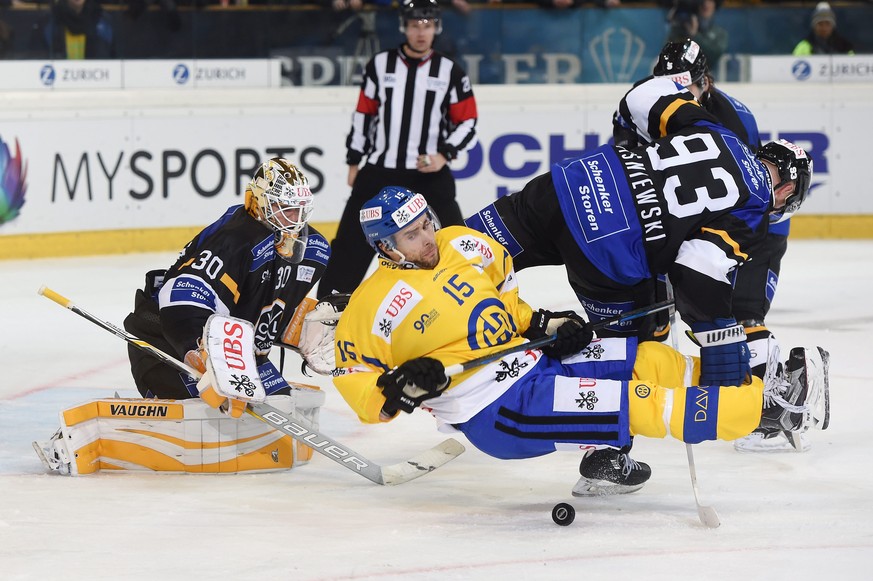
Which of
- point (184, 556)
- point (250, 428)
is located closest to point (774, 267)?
point (250, 428)

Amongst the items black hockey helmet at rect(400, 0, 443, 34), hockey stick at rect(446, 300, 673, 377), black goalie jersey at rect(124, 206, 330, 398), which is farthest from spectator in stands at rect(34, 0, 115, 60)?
hockey stick at rect(446, 300, 673, 377)

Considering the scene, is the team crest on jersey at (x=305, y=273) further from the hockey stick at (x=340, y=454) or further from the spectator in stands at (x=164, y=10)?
the spectator in stands at (x=164, y=10)

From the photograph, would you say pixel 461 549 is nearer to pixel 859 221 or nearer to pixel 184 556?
pixel 184 556

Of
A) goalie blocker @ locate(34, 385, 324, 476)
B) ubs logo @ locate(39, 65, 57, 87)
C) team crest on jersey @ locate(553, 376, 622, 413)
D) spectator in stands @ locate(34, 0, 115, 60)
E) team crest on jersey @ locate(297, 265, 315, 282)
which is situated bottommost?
goalie blocker @ locate(34, 385, 324, 476)

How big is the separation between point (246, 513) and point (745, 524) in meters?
1.20

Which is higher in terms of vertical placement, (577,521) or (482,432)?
(482,432)

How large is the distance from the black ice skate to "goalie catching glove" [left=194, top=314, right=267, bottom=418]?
33.6 inches

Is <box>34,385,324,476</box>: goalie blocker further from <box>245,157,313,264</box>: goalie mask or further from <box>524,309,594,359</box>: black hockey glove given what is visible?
<box>524,309,594,359</box>: black hockey glove

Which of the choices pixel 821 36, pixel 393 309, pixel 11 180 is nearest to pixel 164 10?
pixel 11 180

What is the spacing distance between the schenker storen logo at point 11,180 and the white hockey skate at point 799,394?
4909mm

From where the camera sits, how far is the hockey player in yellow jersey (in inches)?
123

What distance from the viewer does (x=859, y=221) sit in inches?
342

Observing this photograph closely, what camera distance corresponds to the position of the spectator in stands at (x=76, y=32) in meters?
7.62

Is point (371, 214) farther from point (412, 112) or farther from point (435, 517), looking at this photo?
point (412, 112)
